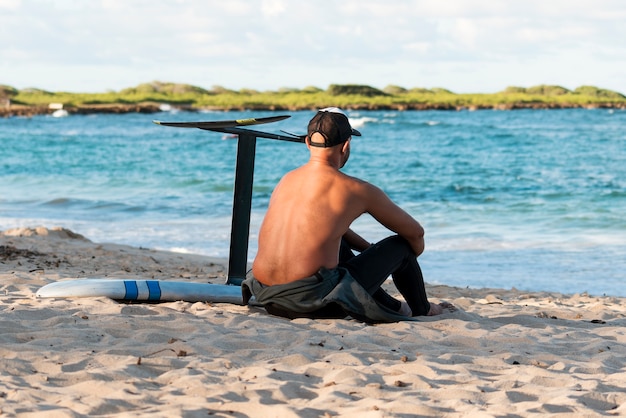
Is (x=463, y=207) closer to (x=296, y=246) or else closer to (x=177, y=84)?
(x=296, y=246)

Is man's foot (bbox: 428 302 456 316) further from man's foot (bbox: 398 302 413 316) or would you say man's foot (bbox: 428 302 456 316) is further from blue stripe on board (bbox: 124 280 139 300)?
blue stripe on board (bbox: 124 280 139 300)

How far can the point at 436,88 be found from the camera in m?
87.1

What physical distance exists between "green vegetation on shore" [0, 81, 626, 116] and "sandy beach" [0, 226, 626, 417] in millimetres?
60060

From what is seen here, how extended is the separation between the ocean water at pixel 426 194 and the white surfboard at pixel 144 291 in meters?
3.78

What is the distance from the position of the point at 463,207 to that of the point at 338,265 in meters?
11.1

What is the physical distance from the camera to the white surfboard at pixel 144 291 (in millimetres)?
5512

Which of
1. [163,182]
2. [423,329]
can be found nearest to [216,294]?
[423,329]

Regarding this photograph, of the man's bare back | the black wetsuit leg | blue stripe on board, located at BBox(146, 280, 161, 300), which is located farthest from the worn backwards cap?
blue stripe on board, located at BBox(146, 280, 161, 300)

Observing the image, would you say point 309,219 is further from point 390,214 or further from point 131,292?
point 131,292

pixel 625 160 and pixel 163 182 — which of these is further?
pixel 625 160

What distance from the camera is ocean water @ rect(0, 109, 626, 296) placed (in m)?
10.4

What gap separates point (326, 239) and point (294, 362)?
939mm

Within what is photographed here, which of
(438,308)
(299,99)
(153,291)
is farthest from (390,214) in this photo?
(299,99)

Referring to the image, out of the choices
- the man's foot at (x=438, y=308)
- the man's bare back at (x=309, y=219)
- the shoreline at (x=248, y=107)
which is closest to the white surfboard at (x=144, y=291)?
the man's bare back at (x=309, y=219)
